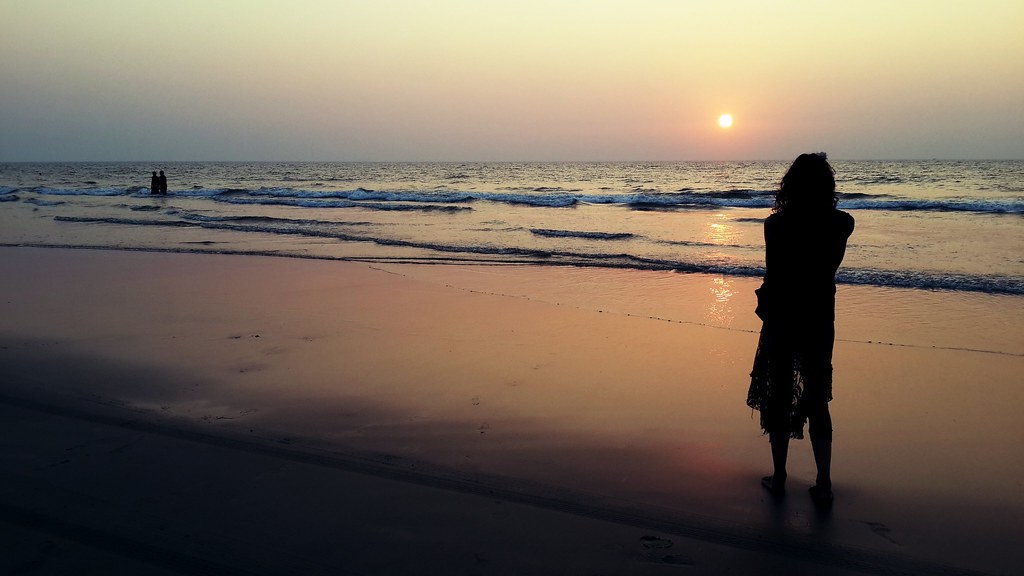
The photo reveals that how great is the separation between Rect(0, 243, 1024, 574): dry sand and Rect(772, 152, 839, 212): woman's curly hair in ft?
5.28

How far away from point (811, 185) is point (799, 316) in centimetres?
71

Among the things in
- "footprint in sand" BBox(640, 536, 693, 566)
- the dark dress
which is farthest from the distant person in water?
"footprint in sand" BBox(640, 536, 693, 566)

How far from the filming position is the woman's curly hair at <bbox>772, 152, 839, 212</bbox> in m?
3.62

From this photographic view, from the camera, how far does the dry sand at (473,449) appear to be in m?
3.19

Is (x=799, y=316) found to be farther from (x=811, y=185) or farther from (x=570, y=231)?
(x=570, y=231)

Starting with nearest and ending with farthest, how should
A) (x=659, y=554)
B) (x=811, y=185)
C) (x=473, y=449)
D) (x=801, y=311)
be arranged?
1. (x=659, y=554)
2. (x=811, y=185)
3. (x=801, y=311)
4. (x=473, y=449)

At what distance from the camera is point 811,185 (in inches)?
143

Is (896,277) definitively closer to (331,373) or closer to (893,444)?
(893,444)

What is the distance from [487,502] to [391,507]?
50 cm

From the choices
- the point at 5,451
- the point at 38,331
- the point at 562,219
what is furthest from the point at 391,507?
the point at 562,219

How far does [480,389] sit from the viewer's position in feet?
18.4

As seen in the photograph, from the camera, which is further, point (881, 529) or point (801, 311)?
point (801, 311)

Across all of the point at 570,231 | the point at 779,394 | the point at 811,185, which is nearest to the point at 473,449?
the point at 779,394

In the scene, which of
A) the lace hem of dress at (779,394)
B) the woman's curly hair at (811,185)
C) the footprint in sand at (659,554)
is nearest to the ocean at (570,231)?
the lace hem of dress at (779,394)
